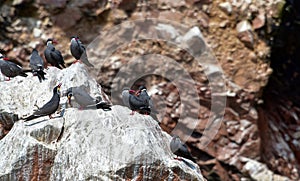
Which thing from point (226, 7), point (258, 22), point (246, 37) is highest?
point (226, 7)

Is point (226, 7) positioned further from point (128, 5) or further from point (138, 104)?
point (138, 104)

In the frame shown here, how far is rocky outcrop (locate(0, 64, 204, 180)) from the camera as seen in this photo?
9469 mm

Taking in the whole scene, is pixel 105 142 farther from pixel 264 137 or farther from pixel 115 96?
pixel 264 137

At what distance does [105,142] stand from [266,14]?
11.6 metres

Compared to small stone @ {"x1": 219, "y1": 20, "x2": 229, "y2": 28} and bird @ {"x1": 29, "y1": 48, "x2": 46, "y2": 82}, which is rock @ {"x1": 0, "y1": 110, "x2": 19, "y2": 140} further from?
small stone @ {"x1": 219, "y1": 20, "x2": 229, "y2": 28}

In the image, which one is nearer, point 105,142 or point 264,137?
point 105,142

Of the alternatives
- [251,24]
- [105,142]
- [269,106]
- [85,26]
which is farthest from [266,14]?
[105,142]

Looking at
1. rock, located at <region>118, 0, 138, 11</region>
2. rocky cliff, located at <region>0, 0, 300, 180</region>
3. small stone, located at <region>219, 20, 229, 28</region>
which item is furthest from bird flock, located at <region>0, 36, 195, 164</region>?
small stone, located at <region>219, 20, 229, 28</region>

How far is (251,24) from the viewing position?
64.1 ft

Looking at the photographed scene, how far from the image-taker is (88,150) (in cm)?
961

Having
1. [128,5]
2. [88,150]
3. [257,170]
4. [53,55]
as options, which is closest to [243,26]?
[128,5]

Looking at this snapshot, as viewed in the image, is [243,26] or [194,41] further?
[243,26]

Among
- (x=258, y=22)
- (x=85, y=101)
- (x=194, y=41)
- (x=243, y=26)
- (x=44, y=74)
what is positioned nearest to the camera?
(x=85, y=101)

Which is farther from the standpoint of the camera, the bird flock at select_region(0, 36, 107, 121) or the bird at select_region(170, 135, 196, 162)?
the bird at select_region(170, 135, 196, 162)
